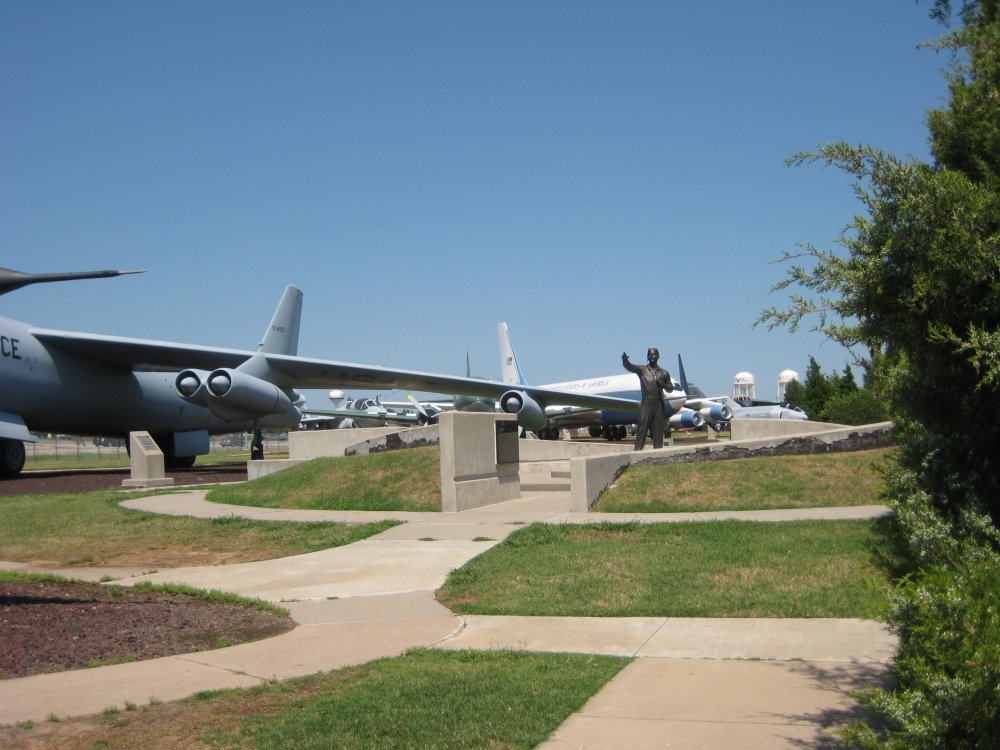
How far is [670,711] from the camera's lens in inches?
177

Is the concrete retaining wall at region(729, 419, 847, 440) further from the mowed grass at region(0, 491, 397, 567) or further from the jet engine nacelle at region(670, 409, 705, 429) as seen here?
the jet engine nacelle at region(670, 409, 705, 429)

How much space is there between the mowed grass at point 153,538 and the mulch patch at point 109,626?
2388mm

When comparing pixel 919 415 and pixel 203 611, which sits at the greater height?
pixel 919 415

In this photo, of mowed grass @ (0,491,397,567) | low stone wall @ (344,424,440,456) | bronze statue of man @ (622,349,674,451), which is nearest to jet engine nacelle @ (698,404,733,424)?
low stone wall @ (344,424,440,456)

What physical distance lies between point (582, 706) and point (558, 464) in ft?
61.6

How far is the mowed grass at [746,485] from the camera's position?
40.5ft

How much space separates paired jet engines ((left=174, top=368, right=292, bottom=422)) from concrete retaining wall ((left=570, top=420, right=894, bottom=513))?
1310 cm

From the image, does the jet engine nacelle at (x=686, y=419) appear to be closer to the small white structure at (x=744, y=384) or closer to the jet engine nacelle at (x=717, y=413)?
the jet engine nacelle at (x=717, y=413)

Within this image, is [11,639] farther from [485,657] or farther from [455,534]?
[455,534]

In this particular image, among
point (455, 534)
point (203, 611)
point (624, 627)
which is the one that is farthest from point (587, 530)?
point (203, 611)

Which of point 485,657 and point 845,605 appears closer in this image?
point 485,657

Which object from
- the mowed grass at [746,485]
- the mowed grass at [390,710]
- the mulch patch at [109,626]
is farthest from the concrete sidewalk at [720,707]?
the mowed grass at [746,485]

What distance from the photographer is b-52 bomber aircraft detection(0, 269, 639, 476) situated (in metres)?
23.5

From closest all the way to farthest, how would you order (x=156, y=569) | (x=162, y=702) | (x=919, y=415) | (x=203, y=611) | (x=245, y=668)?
(x=919, y=415) → (x=162, y=702) → (x=245, y=668) → (x=203, y=611) → (x=156, y=569)
